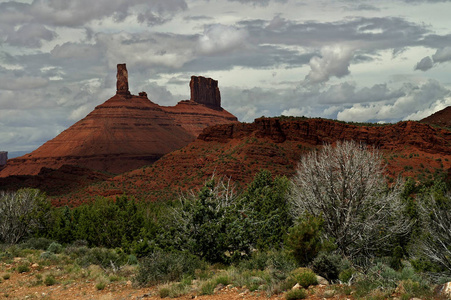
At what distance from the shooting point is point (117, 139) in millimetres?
160000

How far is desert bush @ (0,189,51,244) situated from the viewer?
33438 millimetres

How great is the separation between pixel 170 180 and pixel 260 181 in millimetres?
38090

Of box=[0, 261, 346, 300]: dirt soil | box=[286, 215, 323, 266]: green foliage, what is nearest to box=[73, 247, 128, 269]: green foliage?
box=[0, 261, 346, 300]: dirt soil

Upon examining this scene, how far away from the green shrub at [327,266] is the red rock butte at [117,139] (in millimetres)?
131114

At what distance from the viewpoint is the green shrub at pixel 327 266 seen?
545 inches

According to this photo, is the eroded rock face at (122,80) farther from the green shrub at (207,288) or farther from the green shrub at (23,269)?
the green shrub at (207,288)

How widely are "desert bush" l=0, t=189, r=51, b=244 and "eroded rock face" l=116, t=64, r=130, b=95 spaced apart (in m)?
151

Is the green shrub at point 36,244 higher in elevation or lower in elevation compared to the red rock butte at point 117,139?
lower

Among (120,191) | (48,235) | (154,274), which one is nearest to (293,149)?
(120,191)

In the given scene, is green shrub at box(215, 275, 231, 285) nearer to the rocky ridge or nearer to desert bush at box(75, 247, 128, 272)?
desert bush at box(75, 247, 128, 272)

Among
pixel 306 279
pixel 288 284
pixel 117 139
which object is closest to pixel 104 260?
pixel 288 284

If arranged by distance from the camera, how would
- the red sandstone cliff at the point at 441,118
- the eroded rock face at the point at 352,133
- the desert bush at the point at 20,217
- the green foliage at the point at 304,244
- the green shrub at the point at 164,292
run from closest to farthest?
the green shrub at the point at 164,292 < the green foliage at the point at 304,244 < the desert bush at the point at 20,217 < the eroded rock face at the point at 352,133 < the red sandstone cliff at the point at 441,118

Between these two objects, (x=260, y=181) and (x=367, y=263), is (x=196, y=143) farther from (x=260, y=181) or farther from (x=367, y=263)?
(x=367, y=263)

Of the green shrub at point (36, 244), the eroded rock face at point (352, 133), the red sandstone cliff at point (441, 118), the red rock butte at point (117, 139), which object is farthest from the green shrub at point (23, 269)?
the red rock butte at point (117, 139)
